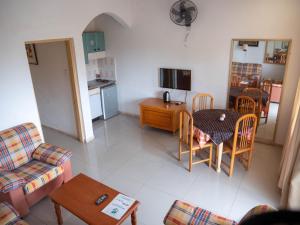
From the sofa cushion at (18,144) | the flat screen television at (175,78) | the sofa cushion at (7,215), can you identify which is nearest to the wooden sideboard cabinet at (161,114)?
the flat screen television at (175,78)

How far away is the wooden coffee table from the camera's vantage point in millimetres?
2338

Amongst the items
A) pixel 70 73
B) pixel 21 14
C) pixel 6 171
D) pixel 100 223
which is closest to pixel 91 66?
pixel 70 73

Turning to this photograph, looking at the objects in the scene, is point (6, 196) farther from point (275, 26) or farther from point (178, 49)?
point (275, 26)

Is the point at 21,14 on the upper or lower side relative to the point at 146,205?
upper

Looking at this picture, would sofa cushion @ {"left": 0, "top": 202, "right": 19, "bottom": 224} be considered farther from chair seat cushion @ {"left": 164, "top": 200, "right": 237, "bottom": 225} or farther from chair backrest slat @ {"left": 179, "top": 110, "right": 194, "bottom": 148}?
chair backrest slat @ {"left": 179, "top": 110, "right": 194, "bottom": 148}

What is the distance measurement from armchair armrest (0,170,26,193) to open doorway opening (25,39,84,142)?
1893mm

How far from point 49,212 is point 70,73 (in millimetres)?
2339

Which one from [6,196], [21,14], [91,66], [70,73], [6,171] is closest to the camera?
[6,196]

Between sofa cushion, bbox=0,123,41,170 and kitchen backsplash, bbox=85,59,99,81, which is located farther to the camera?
kitchen backsplash, bbox=85,59,99,81

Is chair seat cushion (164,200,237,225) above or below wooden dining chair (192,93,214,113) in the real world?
below

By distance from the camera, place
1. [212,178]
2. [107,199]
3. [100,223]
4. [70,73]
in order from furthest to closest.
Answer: [70,73] < [212,178] < [107,199] < [100,223]

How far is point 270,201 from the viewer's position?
121 inches

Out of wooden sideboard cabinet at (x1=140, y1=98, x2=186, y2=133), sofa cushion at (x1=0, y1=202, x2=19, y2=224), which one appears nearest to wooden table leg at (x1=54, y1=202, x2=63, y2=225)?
sofa cushion at (x1=0, y1=202, x2=19, y2=224)

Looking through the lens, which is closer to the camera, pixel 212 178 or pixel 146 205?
pixel 146 205
